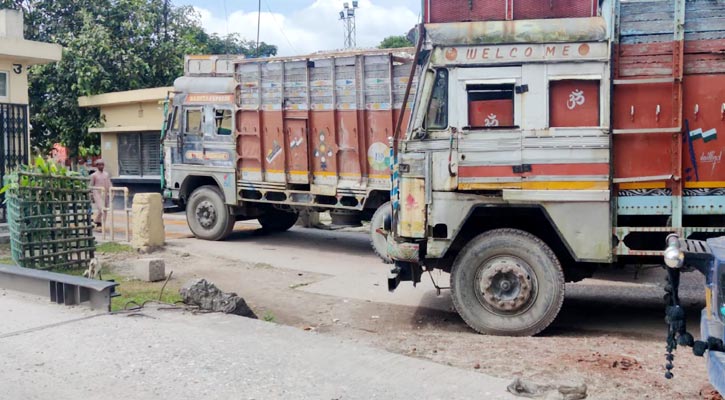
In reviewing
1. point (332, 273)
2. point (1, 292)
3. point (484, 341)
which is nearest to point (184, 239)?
point (332, 273)

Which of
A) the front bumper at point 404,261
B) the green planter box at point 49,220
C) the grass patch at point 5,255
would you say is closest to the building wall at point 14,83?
the grass patch at point 5,255

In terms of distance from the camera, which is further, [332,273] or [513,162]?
[332,273]

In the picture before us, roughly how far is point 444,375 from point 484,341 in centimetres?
134

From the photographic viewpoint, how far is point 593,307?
823cm

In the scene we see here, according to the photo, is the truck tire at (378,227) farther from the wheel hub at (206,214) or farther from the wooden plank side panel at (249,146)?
the wheel hub at (206,214)

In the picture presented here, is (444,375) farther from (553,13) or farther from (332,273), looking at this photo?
(332,273)

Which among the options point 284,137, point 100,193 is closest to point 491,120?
point 284,137

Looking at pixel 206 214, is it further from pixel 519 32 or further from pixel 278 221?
pixel 519 32

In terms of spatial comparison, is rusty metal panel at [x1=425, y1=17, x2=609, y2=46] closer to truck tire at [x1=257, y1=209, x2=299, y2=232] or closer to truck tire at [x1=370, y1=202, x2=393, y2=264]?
truck tire at [x1=370, y1=202, x2=393, y2=264]

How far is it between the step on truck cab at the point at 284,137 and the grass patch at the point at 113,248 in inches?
59.5

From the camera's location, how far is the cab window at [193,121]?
43.4 feet

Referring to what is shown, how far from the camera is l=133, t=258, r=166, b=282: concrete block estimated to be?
934cm

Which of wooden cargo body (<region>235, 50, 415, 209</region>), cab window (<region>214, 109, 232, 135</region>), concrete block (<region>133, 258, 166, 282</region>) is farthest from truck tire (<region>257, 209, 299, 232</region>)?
concrete block (<region>133, 258, 166, 282</region>)

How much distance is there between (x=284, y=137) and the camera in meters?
12.2
